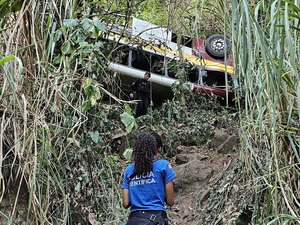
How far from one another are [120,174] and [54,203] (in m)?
1.52

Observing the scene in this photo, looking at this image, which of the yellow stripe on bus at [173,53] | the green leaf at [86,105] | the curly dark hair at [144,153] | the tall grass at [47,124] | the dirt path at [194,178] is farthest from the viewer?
the dirt path at [194,178]

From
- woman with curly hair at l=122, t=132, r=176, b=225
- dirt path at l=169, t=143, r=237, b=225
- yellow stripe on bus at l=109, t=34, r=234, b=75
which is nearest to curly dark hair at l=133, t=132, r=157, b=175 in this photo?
woman with curly hair at l=122, t=132, r=176, b=225

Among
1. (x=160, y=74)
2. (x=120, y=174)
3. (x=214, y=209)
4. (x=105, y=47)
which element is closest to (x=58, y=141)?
(x=105, y=47)

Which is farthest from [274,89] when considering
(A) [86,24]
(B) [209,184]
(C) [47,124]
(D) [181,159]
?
(D) [181,159]

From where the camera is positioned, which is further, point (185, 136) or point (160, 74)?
point (160, 74)

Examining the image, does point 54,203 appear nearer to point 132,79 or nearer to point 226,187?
point 226,187

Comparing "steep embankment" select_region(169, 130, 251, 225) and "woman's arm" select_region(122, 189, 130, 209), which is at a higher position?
"woman's arm" select_region(122, 189, 130, 209)

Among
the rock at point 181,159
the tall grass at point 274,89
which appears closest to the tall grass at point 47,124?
the tall grass at point 274,89

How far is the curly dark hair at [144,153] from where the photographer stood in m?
3.22

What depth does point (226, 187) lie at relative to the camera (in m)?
4.20

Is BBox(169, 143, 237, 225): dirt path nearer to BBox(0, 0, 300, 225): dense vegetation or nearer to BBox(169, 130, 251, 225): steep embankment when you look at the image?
BBox(169, 130, 251, 225): steep embankment

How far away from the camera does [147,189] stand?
318 centimetres

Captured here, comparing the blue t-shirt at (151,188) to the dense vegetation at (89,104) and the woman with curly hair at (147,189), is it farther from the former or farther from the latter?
the dense vegetation at (89,104)

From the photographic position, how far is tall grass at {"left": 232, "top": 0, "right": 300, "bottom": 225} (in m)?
1.71
